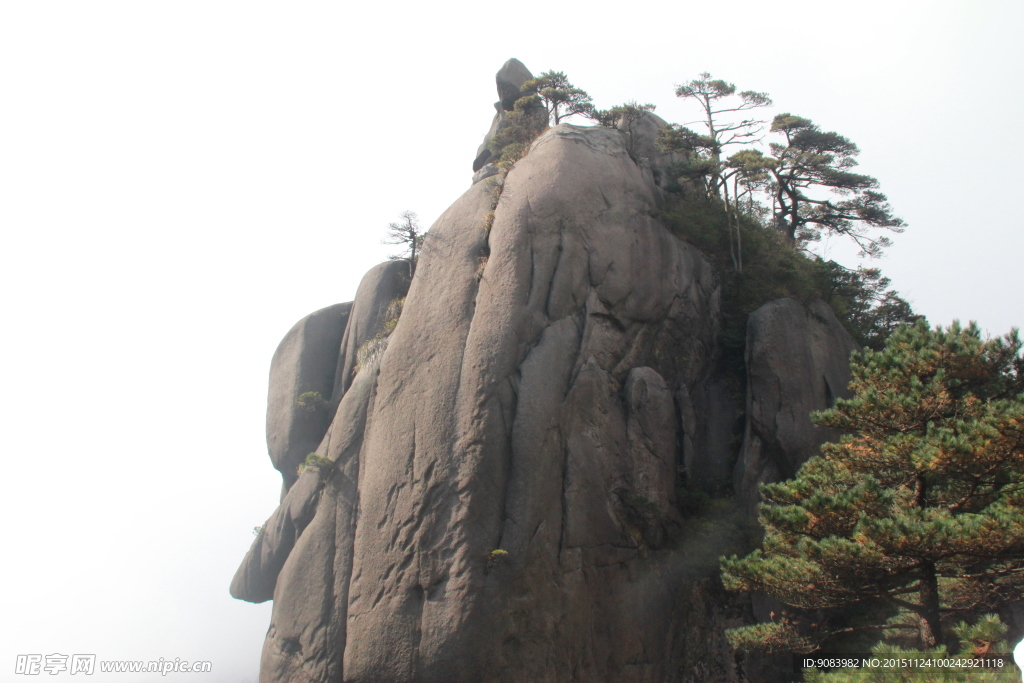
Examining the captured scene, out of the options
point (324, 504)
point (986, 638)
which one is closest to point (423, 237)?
point (324, 504)

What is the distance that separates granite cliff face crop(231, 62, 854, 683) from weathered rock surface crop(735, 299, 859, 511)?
2.3 inches

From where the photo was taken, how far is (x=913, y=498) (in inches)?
422

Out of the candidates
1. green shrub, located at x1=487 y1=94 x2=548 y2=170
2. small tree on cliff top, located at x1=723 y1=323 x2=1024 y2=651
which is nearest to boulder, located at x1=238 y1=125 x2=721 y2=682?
green shrub, located at x1=487 y1=94 x2=548 y2=170

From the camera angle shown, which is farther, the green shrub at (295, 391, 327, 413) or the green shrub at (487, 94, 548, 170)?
the green shrub at (487, 94, 548, 170)

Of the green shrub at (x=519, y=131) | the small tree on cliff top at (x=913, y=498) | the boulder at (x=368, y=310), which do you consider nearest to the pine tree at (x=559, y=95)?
the green shrub at (x=519, y=131)

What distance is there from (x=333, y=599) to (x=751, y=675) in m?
9.80

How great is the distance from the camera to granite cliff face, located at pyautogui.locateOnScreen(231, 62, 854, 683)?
1459 cm

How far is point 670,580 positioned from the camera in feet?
52.0

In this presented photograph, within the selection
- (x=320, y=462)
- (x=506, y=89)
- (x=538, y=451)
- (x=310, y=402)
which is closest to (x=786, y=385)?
(x=538, y=451)

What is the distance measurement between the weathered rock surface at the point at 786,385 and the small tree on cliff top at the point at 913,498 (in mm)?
4993

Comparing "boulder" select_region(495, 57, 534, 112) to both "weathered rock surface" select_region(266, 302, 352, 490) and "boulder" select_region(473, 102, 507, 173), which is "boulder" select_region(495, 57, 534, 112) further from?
"weathered rock surface" select_region(266, 302, 352, 490)

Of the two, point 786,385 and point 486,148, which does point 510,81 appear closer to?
point 486,148

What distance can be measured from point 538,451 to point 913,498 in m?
7.51

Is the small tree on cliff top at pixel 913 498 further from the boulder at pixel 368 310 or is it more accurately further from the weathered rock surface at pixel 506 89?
the weathered rock surface at pixel 506 89
